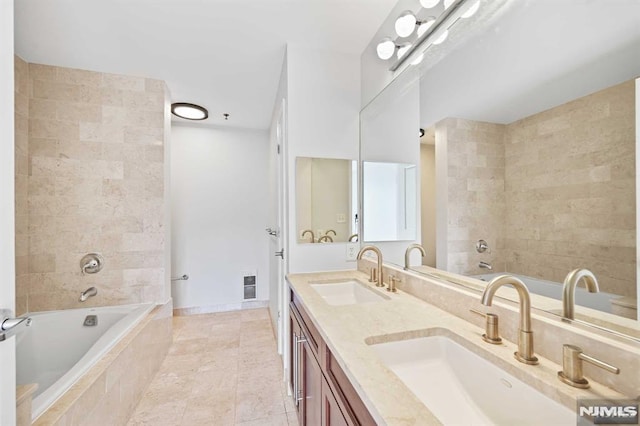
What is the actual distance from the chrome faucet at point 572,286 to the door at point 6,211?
1524mm

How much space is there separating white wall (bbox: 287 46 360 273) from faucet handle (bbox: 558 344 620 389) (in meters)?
1.35

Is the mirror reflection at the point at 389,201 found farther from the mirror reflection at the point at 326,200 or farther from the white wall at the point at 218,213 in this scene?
the white wall at the point at 218,213

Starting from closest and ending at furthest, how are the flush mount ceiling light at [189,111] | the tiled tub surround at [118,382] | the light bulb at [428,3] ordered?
the tiled tub surround at [118,382] → the light bulb at [428,3] → the flush mount ceiling light at [189,111]

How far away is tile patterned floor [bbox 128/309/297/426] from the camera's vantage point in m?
1.60

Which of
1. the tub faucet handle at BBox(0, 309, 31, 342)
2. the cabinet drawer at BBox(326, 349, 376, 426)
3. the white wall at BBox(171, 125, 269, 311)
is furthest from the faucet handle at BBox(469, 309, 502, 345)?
the white wall at BBox(171, 125, 269, 311)

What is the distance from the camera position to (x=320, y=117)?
1.85 meters

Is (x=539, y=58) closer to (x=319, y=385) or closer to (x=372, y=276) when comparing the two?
(x=372, y=276)

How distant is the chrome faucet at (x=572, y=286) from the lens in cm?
67

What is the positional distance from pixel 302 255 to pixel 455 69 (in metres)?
1.39

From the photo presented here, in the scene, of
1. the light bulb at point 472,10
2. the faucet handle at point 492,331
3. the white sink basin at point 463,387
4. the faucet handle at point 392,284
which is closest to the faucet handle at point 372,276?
the faucet handle at point 392,284

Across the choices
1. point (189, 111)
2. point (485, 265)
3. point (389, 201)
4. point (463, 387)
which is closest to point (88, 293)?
point (189, 111)

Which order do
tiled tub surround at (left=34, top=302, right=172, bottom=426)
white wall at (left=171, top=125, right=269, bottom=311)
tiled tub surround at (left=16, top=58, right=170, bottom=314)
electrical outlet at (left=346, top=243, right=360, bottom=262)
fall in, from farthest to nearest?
white wall at (left=171, top=125, right=269, bottom=311) < tiled tub surround at (left=16, top=58, right=170, bottom=314) < electrical outlet at (left=346, top=243, right=360, bottom=262) < tiled tub surround at (left=34, top=302, right=172, bottom=426)

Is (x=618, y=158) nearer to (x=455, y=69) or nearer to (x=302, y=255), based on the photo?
(x=455, y=69)

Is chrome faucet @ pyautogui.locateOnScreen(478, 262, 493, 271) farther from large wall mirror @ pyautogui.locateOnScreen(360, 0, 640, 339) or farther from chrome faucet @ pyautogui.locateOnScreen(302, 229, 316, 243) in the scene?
chrome faucet @ pyautogui.locateOnScreen(302, 229, 316, 243)
